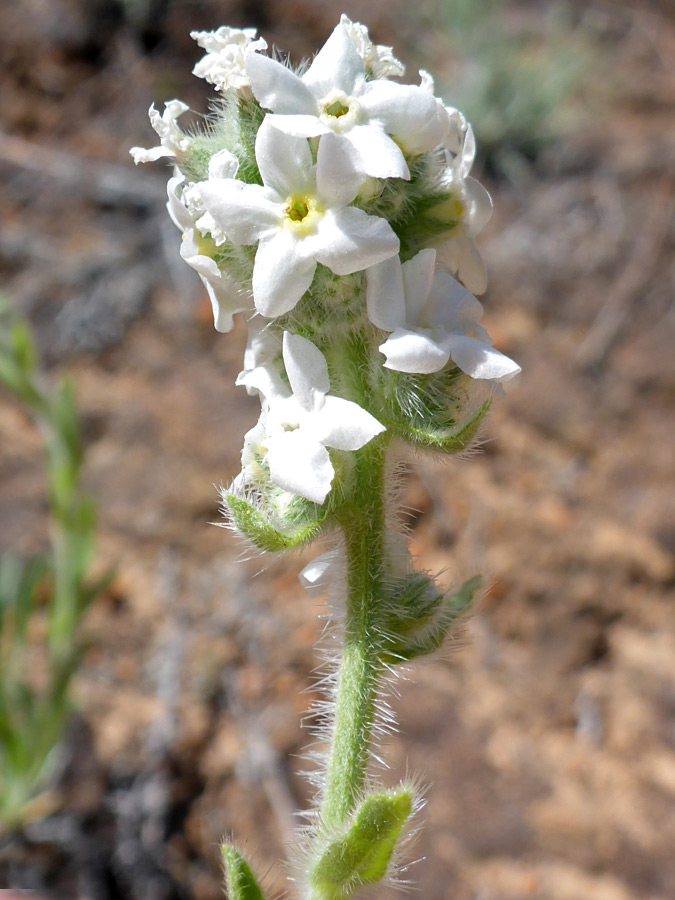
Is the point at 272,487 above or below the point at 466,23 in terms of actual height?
above

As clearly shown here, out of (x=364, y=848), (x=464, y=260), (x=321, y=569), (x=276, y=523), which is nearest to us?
(x=364, y=848)

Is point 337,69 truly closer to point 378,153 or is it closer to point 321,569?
point 378,153

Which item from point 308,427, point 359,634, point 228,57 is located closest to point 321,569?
point 359,634

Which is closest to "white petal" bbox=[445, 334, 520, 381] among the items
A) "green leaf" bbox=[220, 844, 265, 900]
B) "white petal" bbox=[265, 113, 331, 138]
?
"white petal" bbox=[265, 113, 331, 138]

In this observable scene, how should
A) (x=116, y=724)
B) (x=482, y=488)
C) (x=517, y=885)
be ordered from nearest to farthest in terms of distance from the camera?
(x=517, y=885)
(x=116, y=724)
(x=482, y=488)

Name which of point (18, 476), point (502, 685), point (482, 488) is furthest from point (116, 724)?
point (482, 488)

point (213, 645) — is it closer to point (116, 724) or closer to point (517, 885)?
point (116, 724)

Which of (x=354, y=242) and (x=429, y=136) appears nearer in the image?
(x=354, y=242)
